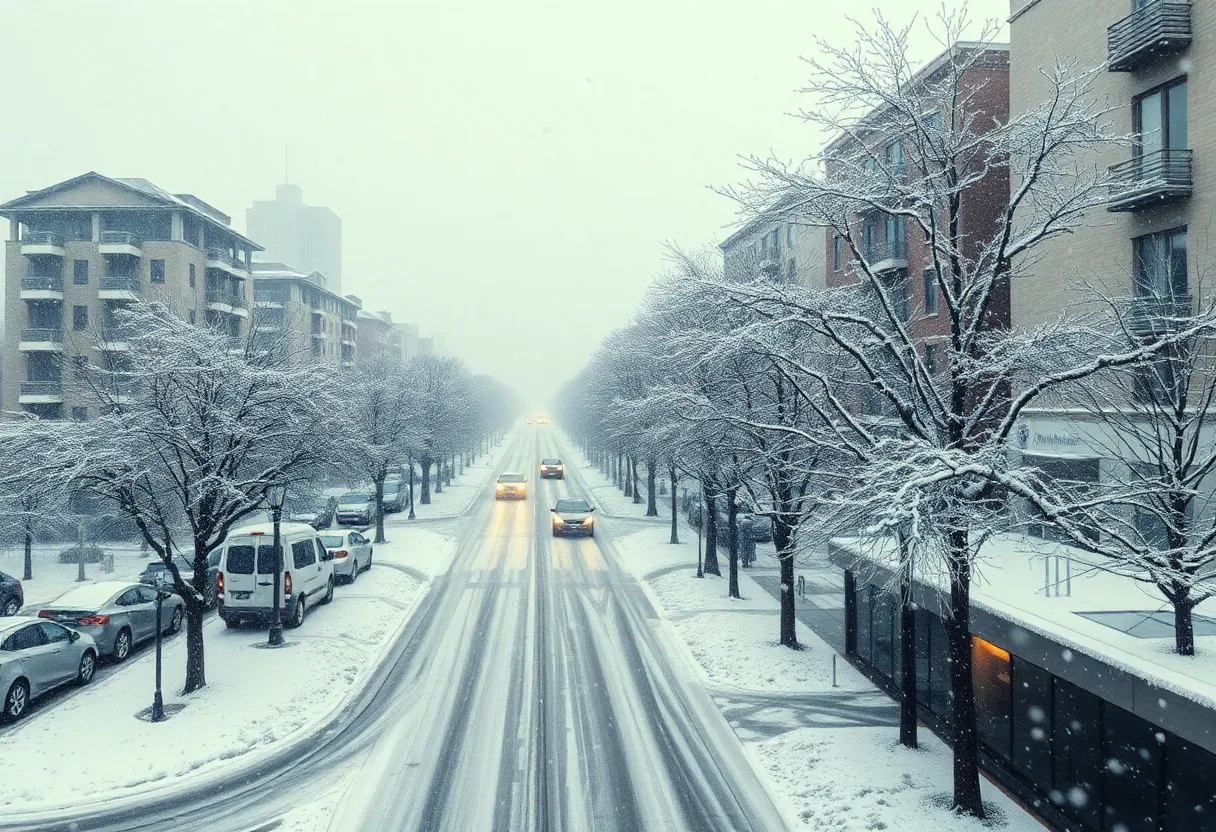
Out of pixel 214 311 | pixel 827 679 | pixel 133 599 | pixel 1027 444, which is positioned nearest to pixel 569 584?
pixel 827 679

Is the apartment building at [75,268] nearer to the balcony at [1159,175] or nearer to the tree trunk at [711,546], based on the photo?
the tree trunk at [711,546]

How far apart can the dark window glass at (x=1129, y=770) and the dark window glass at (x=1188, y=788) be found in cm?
16

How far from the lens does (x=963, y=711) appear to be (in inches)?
389

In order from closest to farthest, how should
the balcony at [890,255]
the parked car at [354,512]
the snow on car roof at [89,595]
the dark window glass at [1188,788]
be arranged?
the dark window glass at [1188,788] → the snow on car roof at [89,595] → the balcony at [890,255] → the parked car at [354,512]

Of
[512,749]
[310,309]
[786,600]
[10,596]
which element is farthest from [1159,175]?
[310,309]

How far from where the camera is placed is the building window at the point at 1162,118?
51.3 feet

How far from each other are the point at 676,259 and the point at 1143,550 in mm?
10064

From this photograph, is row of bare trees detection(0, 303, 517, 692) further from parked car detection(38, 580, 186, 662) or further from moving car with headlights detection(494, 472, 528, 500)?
moving car with headlights detection(494, 472, 528, 500)

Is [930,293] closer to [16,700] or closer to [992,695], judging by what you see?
[992,695]

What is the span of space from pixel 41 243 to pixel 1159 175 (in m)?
49.2

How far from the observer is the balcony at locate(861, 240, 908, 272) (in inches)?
1186

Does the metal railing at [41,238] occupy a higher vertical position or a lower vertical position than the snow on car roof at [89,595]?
higher

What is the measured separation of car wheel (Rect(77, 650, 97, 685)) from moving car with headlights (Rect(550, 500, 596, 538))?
20.1 m

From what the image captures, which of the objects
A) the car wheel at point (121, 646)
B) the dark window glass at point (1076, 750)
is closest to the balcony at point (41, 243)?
the car wheel at point (121, 646)
